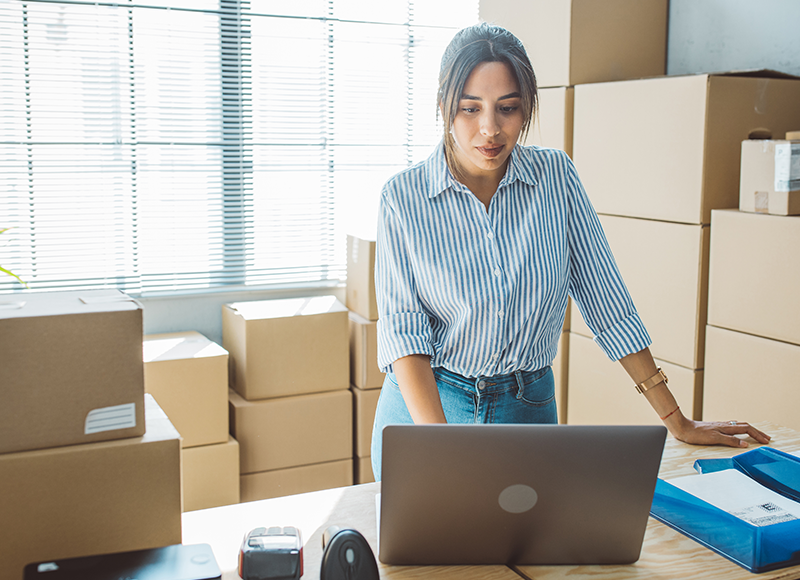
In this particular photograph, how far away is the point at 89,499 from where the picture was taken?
44.9 inches

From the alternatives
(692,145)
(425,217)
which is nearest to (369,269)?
(692,145)

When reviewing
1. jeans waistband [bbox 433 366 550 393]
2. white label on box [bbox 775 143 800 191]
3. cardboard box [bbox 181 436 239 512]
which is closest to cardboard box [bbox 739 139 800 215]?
white label on box [bbox 775 143 800 191]

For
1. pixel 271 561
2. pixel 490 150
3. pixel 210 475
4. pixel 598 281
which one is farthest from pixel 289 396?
pixel 271 561

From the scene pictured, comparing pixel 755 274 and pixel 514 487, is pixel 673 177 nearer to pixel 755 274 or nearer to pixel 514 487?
pixel 755 274

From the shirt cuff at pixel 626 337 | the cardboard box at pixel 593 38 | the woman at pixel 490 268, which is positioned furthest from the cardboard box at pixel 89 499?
the cardboard box at pixel 593 38

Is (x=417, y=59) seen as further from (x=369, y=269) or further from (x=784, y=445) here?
(x=784, y=445)

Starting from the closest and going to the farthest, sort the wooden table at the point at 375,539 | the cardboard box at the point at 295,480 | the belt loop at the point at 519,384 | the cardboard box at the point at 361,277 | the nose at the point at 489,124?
the wooden table at the point at 375,539 → the nose at the point at 489,124 → the belt loop at the point at 519,384 → the cardboard box at the point at 295,480 → the cardboard box at the point at 361,277

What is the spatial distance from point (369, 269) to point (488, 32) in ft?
5.68

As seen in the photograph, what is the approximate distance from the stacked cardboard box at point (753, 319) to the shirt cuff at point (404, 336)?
123cm

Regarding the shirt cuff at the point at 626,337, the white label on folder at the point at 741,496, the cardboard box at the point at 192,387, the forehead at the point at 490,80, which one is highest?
the forehead at the point at 490,80

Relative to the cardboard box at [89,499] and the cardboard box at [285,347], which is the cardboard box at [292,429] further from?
the cardboard box at [89,499]

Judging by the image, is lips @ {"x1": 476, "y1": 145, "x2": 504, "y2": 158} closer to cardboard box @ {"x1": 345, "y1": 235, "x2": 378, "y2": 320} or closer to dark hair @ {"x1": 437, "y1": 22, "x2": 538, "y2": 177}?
dark hair @ {"x1": 437, "y1": 22, "x2": 538, "y2": 177}

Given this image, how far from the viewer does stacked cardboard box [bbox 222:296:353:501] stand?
2885 millimetres

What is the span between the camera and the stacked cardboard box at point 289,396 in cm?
288
